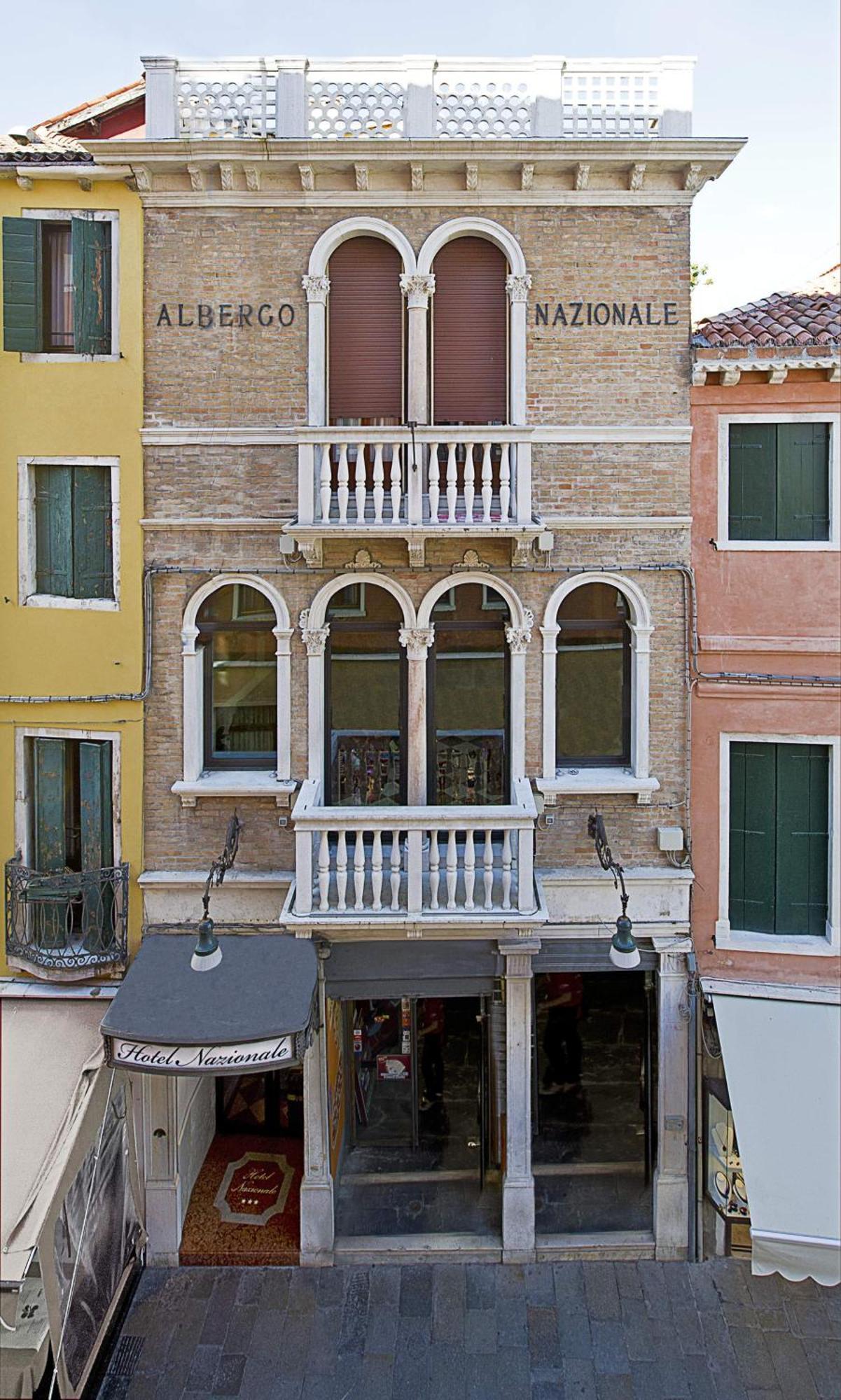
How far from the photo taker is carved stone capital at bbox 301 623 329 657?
9.08 m

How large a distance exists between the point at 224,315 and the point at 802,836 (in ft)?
28.3

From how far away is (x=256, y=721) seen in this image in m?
9.46

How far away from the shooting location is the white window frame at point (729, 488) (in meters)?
8.97

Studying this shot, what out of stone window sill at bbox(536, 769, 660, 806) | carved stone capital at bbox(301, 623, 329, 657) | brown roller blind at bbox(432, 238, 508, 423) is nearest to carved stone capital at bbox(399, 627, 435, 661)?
carved stone capital at bbox(301, 623, 329, 657)

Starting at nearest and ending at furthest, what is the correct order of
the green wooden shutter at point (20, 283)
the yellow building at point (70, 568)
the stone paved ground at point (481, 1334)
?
the stone paved ground at point (481, 1334)
the green wooden shutter at point (20, 283)
the yellow building at point (70, 568)

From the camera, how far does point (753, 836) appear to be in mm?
9305

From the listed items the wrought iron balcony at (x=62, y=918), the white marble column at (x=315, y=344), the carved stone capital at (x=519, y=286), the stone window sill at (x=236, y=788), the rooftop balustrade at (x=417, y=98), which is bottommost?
the wrought iron balcony at (x=62, y=918)

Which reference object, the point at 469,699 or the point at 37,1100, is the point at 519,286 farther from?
the point at 37,1100

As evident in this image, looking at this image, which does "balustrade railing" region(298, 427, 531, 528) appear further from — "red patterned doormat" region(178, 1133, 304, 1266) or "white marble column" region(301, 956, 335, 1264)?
"red patterned doormat" region(178, 1133, 304, 1266)

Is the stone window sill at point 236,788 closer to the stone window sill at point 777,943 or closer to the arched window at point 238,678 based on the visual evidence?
the arched window at point 238,678

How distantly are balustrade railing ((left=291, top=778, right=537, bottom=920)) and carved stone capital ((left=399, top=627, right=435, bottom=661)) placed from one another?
1766 millimetres

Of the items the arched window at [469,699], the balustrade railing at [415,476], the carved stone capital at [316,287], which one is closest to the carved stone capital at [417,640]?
the arched window at [469,699]

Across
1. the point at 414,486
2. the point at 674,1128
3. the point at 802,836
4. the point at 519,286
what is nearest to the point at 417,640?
the point at 414,486

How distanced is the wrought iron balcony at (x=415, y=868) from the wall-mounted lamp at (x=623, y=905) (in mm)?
785
